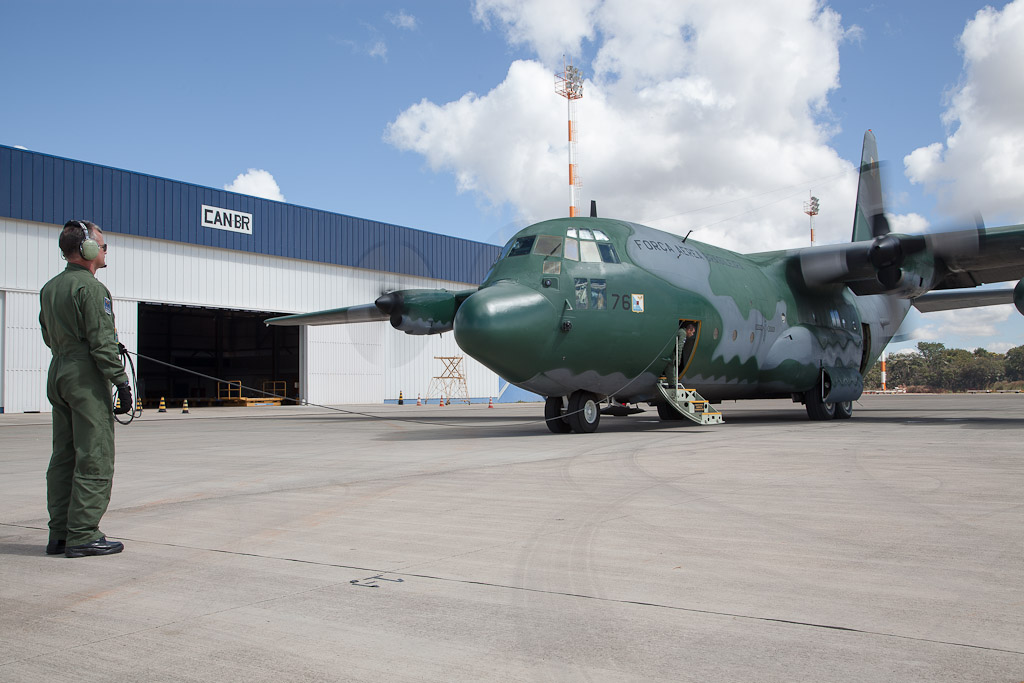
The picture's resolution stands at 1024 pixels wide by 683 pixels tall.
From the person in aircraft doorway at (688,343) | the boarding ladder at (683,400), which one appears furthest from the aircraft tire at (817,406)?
the person in aircraft doorway at (688,343)

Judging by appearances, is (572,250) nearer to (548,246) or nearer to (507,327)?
A: (548,246)

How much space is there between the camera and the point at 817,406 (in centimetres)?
1956

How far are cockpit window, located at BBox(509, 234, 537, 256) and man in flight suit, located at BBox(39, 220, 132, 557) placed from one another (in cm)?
938

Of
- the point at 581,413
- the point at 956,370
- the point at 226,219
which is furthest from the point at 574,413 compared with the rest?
the point at 956,370

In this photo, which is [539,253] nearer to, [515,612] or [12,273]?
A: [515,612]

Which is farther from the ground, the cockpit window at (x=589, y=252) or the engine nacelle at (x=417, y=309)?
the cockpit window at (x=589, y=252)

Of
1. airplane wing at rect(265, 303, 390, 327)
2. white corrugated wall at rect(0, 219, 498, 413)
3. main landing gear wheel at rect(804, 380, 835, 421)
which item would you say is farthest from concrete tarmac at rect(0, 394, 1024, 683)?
white corrugated wall at rect(0, 219, 498, 413)

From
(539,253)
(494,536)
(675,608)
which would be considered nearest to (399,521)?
(494,536)

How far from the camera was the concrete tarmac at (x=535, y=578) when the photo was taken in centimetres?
293

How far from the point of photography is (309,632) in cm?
328

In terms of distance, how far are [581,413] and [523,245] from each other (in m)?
3.23

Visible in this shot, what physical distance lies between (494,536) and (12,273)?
30168 mm

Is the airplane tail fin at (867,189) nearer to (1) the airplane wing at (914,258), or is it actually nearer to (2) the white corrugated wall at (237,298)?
(1) the airplane wing at (914,258)

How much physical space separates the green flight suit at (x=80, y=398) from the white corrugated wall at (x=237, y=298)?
19.1m
